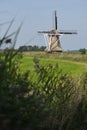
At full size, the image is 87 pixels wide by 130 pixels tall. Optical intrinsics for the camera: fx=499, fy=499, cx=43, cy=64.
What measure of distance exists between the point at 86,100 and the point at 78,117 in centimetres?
73

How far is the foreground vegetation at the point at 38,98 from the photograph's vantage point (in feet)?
12.6

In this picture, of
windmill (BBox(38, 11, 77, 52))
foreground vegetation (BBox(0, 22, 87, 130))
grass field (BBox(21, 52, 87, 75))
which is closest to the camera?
foreground vegetation (BBox(0, 22, 87, 130))

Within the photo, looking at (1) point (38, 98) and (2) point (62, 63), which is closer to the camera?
(1) point (38, 98)

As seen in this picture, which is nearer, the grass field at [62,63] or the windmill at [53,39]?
the grass field at [62,63]

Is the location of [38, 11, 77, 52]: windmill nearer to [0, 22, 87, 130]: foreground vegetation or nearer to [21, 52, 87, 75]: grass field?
[21, 52, 87, 75]: grass field

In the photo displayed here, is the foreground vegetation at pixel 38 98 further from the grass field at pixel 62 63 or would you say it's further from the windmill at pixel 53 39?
the windmill at pixel 53 39

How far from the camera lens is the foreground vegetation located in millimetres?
3840

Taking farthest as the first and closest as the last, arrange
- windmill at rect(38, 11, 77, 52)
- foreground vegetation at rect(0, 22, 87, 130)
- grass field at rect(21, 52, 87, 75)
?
windmill at rect(38, 11, 77, 52) → grass field at rect(21, 52, 87, 75) → foreground vegetation at rect(0, 22, 87, 130)

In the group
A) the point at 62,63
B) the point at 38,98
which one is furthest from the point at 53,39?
the point at 38,98

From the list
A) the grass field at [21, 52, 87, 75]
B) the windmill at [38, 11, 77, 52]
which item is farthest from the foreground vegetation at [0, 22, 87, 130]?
the windmill at [38, 11, 77, 52]

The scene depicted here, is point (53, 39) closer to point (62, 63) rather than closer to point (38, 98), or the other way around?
point (62, 63)

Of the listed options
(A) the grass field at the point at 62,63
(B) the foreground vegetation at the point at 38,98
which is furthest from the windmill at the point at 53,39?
(B) the foreground vegetation at the point at 38,98

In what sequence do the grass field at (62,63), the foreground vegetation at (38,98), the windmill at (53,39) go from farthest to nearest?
the windmill at (53,39), the grass field at (62,63), the foreground vegetation at (38,98)

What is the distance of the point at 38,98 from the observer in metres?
4.48
